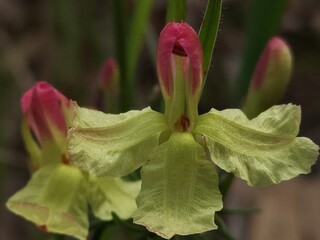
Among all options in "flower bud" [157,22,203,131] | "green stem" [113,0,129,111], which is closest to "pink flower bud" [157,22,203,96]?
"flower bud" [157,22,203,131]

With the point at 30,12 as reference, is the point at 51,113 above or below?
above

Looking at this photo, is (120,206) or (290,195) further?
(290,195)

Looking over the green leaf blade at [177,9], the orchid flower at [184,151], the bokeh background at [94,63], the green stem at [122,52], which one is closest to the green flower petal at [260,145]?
the orchid flower at [184,151]

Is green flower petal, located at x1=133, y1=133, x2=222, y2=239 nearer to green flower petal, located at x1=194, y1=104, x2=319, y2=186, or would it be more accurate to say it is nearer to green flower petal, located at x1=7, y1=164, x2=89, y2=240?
green flower petal, located at x1=194, y1=104, x2=319, y2=186

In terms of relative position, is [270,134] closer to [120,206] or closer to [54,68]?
[120,206]

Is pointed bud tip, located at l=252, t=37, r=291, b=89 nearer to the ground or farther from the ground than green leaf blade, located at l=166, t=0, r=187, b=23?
nearer to the ground

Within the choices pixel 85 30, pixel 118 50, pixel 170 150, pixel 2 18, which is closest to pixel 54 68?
pixel 85 30
